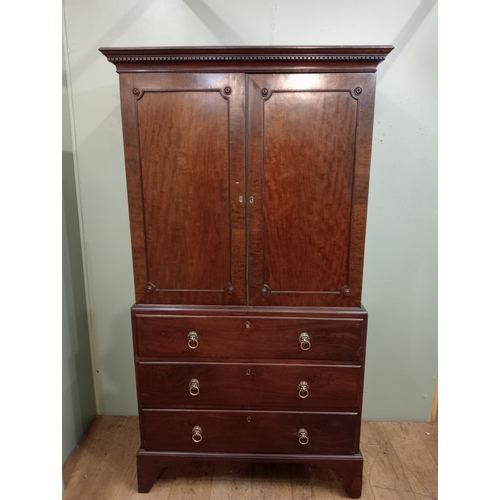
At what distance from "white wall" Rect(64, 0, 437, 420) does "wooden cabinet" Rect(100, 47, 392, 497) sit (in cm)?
59

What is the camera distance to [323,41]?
1855mm

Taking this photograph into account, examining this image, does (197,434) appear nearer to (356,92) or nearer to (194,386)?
(194,386)

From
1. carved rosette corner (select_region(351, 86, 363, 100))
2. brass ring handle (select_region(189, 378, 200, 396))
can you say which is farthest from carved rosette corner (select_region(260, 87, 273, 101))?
brass ring handle (select_region(189, 378, 200, 396))

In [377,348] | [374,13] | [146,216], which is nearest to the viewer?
[146,216]

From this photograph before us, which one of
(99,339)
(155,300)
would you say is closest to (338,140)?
(155,300)

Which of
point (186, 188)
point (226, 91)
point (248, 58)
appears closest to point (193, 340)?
point (186, 188)

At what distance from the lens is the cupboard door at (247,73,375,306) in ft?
4.67

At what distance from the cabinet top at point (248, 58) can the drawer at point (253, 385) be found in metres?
1.33

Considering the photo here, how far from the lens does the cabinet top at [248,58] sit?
1367 millimetres

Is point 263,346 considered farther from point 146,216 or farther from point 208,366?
point 146,216

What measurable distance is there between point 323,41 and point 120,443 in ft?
8.68

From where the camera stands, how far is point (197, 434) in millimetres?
1687

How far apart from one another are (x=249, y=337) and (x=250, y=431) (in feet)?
1.64

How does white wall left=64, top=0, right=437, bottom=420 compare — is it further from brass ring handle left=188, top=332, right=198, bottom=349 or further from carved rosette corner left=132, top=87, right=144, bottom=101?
brass ring handle left=188, top=332, right=198, bottom=349
